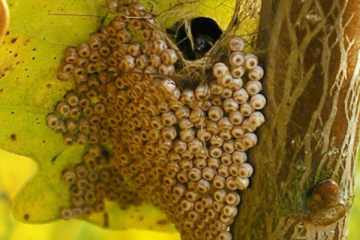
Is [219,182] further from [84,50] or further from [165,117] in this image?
[84,50]

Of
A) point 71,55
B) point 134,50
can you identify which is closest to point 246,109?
point 134,50

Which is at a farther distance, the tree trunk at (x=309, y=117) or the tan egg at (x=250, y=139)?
the tan egg at (x=250, y=139)

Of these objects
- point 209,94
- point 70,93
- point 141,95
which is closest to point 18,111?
point 70,93

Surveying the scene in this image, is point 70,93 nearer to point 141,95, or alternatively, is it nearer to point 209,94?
point 141,95

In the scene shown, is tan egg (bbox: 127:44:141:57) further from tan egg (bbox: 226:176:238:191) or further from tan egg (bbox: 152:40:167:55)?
tan egg (bbox: 226:176:238:191)

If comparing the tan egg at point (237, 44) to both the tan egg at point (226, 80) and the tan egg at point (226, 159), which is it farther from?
the tan egg at point (226, 159)

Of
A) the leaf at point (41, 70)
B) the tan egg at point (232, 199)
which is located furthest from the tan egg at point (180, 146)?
the leaf at point (41, 70)

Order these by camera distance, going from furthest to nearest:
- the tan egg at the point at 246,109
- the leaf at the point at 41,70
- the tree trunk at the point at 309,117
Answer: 1. the leaf at the point at 41,70
2. the tan egg at the point at 246,109
3. the tree trunk at the point at 309,117
